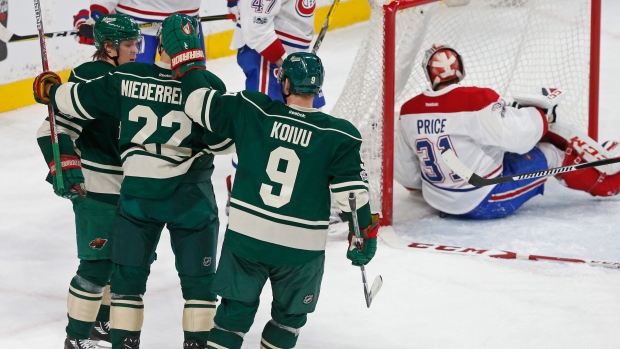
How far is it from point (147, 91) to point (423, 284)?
1.56m

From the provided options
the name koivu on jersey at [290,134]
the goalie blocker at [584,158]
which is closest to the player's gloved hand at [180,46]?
the name koivu on jersey at [290,134]

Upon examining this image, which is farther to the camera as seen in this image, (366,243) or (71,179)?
(71,179)

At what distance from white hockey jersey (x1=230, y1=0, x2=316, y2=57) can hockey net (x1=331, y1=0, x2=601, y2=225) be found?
31cm

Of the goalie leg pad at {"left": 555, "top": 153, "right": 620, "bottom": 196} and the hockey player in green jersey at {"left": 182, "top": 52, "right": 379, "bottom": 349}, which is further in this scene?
the goalie leg pad at {"left": 555, "top": 153, "right": 620, "bottom": 196}

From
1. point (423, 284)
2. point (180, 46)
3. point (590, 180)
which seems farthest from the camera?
point (590, 180)

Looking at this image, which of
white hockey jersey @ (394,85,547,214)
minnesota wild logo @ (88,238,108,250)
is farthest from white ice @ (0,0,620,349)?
minnesota wild logo @ (88,238,108,250)

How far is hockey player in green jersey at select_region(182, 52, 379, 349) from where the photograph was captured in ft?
9.27

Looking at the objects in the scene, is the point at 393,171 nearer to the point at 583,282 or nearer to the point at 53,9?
the point at 583,282

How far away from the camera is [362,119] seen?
4855mm

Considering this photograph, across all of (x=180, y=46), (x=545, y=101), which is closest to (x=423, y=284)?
(x=545, y=101)

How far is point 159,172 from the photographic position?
3.05 m

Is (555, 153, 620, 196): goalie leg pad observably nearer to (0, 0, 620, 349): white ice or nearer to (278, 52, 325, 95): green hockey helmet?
(0, 0, 620, 349): white ice

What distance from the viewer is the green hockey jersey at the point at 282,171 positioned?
2820 mm

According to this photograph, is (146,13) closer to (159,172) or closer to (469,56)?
(469,56)
